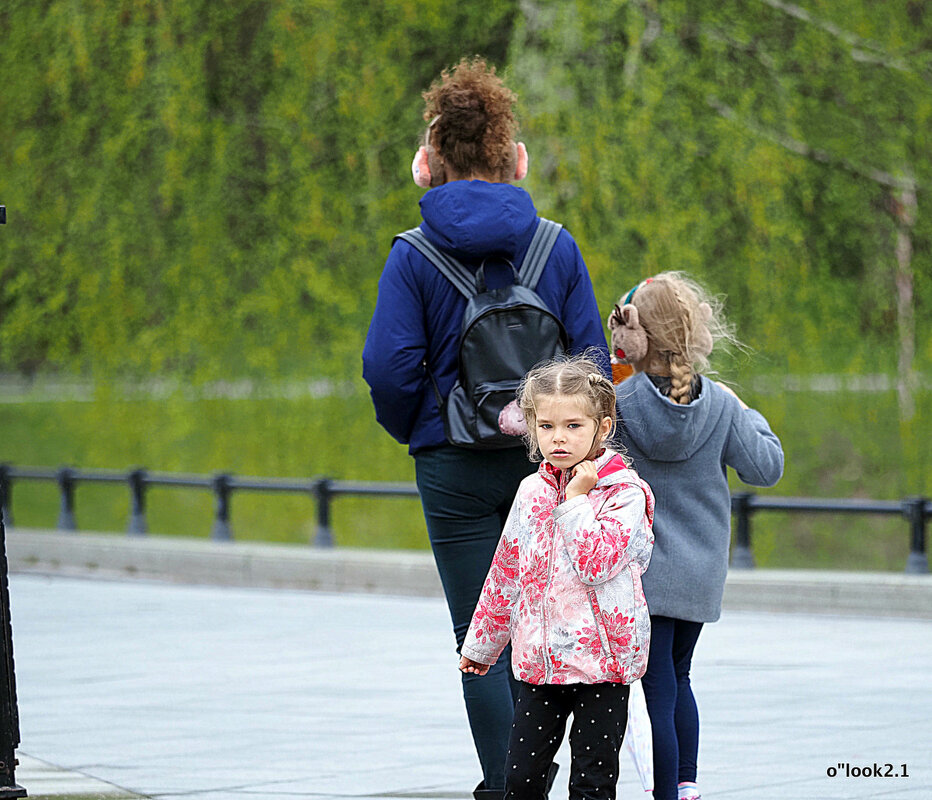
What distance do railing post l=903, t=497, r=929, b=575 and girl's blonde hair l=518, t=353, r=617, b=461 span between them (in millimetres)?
6972

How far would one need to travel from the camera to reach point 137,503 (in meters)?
15.2

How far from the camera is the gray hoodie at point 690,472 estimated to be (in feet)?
16.8

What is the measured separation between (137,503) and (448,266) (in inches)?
403

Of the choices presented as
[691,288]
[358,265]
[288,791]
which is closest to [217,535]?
[358,265]

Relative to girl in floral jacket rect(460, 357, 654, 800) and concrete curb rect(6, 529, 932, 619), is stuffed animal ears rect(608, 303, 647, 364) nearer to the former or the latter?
girl in floral jacket rect(460, 357, 654, 800)

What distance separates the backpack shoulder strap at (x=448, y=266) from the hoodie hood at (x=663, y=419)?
0.50 meters

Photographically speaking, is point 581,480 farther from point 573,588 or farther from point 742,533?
point 742,533

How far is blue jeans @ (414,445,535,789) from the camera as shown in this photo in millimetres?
5250

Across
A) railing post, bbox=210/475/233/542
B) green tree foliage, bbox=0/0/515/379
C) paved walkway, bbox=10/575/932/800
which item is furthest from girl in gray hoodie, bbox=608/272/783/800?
railing post, bbox=210/475/233/542

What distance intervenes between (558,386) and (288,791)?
1.97 metres

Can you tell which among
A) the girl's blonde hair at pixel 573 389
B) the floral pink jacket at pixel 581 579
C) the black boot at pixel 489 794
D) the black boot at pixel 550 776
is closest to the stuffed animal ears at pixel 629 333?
the girl's blonde hair at pixel 573 389

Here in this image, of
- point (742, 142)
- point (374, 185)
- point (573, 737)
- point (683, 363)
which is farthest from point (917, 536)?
point (573, 737)

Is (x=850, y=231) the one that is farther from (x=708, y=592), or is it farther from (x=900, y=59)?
(x=708, y=592)

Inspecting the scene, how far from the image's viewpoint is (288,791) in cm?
591
